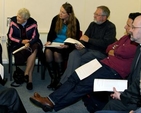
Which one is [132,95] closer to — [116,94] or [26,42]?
[116,94]

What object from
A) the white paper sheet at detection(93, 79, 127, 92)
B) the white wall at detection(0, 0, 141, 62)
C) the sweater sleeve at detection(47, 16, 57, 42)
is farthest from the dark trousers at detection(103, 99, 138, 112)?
the white wall at detection(0, 0, 141, 62)

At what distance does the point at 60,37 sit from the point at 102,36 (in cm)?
71

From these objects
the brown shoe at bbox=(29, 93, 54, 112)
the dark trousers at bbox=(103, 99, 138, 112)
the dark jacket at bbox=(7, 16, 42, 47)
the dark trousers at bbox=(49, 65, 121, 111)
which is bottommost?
the brown shoe at bbox=(29, 93, 54, 112)

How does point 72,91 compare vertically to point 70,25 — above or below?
below

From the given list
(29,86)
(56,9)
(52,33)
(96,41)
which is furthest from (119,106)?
(56,9)

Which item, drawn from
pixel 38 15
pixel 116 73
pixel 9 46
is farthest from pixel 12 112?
pixel 38 15

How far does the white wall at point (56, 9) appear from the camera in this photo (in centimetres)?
452

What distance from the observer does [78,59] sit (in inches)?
140

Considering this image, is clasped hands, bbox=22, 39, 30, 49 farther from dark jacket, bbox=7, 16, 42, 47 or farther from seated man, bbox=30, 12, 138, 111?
seated man, bbox=30, 12, 138, 111

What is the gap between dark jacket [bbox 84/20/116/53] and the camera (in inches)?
144

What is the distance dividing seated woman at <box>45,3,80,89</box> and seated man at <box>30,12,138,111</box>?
95cm

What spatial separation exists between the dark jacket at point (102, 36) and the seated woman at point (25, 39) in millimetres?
797

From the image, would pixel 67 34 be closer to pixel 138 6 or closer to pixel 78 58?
pixel 78 58

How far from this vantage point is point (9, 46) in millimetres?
3877
